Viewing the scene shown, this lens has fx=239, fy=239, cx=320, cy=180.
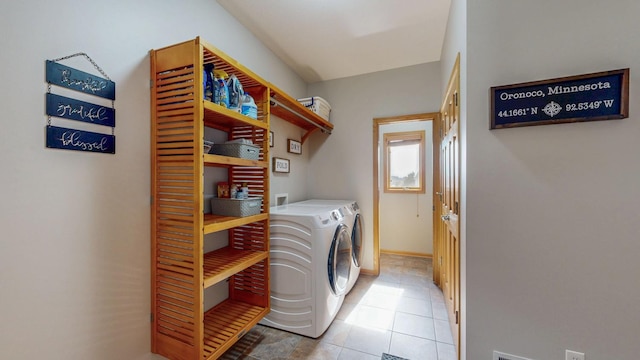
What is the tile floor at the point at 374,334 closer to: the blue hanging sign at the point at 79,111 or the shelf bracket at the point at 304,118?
the blue hanging sign at the point at 79,111

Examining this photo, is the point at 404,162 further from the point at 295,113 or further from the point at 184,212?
the point at 184,212

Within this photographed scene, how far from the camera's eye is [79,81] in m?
1.13

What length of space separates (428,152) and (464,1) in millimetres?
2872

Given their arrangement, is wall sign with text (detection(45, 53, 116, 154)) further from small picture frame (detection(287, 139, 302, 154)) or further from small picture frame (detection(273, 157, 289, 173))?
small picture frame (detection(287, 139, 302, 154))

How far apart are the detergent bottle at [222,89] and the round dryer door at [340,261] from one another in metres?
1.35

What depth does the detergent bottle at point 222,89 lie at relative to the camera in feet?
4.74

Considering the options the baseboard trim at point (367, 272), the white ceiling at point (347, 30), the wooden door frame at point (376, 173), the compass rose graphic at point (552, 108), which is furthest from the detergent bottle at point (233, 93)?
the baseboard trim at point (367, 272)

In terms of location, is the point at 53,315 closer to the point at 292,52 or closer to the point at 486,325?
the point at 486,325

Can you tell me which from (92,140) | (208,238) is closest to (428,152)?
(208,238)

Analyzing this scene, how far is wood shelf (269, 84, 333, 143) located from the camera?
6.91 feet

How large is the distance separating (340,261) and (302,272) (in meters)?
0.45

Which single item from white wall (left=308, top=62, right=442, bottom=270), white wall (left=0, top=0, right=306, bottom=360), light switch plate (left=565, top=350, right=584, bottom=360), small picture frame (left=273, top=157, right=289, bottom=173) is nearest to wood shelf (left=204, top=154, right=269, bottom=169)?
white wall (left=0, top=0, right=306, bottom=360)

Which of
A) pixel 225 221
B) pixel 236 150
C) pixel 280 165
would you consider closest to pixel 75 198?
pixel 225 221

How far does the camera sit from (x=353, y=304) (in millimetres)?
2445
